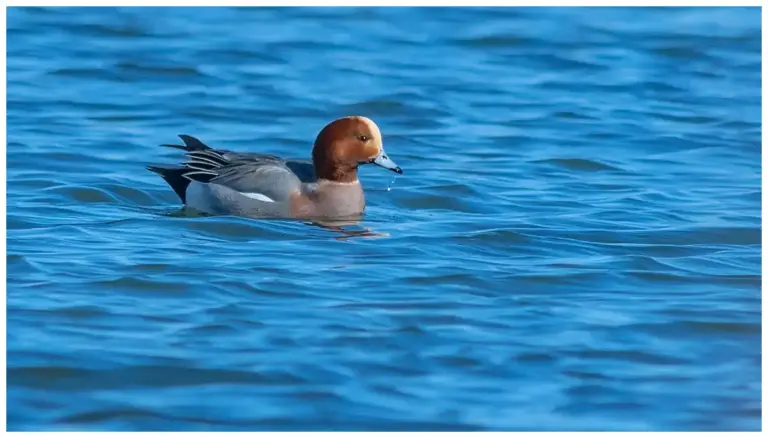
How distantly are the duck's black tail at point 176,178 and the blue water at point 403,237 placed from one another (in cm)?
21

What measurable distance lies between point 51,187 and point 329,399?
4.69m

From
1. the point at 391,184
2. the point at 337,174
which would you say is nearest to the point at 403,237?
the point at 337,174

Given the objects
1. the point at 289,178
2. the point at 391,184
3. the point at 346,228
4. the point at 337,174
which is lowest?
the point at 346,228

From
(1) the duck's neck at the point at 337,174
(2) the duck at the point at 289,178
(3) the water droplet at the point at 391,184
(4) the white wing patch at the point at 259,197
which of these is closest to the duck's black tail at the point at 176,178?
(2) the duck at the point at 289,178

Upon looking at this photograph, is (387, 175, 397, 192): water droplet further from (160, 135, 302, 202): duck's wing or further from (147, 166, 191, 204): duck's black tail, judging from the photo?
(147, 166, 191, 204): duck's black tail

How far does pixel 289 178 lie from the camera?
923 cm

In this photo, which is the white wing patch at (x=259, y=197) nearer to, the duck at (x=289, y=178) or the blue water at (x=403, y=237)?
the duck at (x=289, y=178)

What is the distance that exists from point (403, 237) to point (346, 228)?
45cm

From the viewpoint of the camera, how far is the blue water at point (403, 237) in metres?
5.77

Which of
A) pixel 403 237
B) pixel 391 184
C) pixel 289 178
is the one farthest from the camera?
pixel 391 184

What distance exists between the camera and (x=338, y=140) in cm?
940

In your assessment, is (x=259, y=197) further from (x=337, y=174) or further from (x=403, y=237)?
(x=403, y=237)

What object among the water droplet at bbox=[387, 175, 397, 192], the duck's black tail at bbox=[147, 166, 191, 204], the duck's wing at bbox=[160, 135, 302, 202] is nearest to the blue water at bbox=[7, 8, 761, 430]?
the water droplet at bbox=[387, 175, 397, 192]

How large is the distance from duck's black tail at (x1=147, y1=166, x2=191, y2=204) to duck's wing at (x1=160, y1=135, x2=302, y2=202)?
4 cm
